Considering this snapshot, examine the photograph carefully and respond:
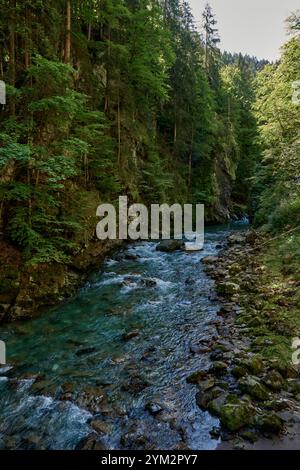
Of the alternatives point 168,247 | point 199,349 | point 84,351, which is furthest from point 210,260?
point 84,351

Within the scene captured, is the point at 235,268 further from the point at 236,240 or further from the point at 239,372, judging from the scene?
the point at 239,372

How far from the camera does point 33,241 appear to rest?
8.72m

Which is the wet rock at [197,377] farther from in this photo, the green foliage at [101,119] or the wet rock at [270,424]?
the green foliage at [101,119]

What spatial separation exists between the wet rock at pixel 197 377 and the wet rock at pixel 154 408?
0.82m

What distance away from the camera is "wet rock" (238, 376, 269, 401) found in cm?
501

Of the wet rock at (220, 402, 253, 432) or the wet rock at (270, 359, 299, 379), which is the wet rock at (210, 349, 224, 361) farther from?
the wet rock at (220, 402, 253, 432)

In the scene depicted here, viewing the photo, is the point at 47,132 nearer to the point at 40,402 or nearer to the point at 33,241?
the point at 33,241

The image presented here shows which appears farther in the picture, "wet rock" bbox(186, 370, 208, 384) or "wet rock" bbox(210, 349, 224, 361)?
"wet rock" bbox(210, 349, 224, 361)

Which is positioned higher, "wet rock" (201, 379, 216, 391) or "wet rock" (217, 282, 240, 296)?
"wet rock" (217, 282, 240, 296)

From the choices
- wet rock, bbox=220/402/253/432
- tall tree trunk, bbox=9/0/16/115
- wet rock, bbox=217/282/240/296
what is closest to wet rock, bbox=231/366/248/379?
wet rock, bbox=220/402/253/432

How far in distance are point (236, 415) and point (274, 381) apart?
3.60 feet

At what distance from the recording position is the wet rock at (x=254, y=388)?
5012 millimetres

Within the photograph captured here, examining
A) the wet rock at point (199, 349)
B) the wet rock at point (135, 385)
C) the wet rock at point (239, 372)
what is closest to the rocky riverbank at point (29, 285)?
the wet rock at point (135, 385)

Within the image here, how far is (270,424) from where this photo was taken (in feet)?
14.4
